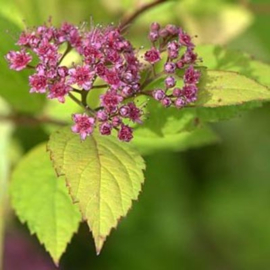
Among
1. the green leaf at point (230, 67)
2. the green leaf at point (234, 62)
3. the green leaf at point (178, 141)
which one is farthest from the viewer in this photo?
→ the green leaf at point (178, 141)

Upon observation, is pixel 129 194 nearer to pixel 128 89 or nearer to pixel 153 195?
pixel 128 89

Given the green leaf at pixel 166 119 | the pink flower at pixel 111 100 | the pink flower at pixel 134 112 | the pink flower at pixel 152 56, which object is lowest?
the green leaf at pixel 166 119

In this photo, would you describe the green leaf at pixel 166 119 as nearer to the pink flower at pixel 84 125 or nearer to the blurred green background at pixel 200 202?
the pink flower at pixel 84 125

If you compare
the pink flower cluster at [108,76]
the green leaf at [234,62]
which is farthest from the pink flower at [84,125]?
the green leaf at [234,62]

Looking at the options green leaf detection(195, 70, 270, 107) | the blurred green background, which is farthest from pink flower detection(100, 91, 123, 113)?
the blurred green background

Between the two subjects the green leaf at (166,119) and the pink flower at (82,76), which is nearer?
the pink flower at (82,76)

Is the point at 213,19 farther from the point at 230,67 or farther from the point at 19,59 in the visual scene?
the point at 19,59

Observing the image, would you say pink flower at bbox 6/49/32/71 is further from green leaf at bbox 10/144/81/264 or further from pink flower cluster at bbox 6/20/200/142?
green leaf at bbox 10/144/81/264

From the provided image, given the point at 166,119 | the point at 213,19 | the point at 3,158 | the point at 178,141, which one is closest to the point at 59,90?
the point at 166,119
